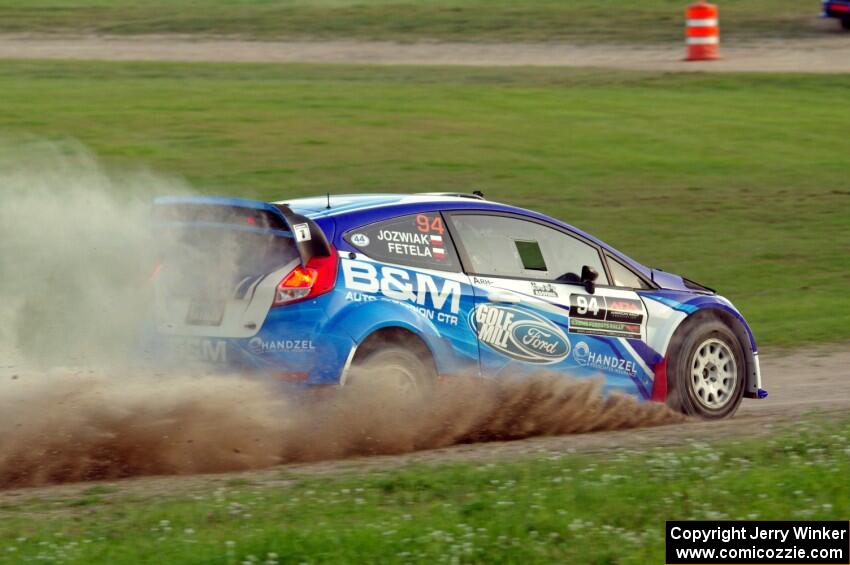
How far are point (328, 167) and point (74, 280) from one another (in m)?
6.32

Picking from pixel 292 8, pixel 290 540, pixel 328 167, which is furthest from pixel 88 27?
pixel 290 540

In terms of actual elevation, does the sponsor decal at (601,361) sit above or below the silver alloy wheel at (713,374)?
above

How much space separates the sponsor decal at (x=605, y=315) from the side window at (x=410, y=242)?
0.97 meters

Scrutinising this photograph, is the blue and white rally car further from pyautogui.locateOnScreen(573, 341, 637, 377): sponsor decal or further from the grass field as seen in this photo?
the grass field

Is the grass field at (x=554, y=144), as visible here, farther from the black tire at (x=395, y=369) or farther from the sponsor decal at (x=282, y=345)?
the sponsor decal at (x=282, y=345)

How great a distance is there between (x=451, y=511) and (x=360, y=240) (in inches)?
107

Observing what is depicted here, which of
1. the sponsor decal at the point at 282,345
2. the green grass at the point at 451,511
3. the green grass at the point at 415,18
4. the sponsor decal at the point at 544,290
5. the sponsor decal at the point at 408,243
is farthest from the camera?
the green grass at the point at 415,18

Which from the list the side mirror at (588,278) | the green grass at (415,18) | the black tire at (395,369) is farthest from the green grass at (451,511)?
the green grass at (415,18)

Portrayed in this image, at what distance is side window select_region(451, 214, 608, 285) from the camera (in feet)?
32.1

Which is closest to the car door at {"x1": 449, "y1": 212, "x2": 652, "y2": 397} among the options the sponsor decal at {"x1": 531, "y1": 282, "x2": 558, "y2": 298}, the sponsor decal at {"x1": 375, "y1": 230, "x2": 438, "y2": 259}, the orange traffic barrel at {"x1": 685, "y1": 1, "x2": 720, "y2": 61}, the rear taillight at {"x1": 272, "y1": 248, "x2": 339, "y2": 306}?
the sponsor decal at {"x1": 531, "y1": 282, "x2": 558, "y2": 298}

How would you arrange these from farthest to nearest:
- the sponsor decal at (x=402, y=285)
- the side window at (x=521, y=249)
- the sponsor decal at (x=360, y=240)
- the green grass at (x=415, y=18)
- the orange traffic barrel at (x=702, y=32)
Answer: the green grass at (x=415, y=18) → the orange traffic barrel at (x=702, y=32) → the side window at (x=521, y=249) → the sponsor decal at (x=360, y=240) → the sponsor decal at (x=402, y=285)

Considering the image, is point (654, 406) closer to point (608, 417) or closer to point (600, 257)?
point (608, 417)

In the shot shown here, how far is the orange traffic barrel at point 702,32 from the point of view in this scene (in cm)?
2761

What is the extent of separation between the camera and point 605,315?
10.2m
